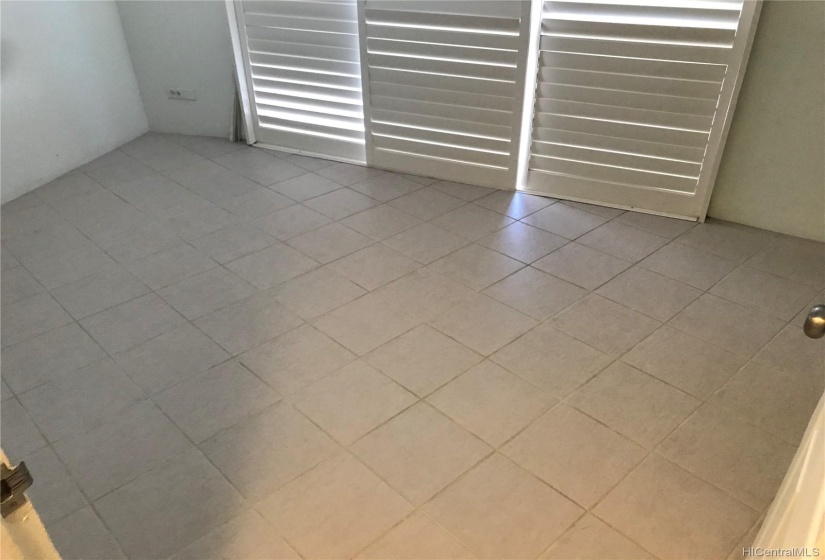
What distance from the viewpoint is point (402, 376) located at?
7.25ft

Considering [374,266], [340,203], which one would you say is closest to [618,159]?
[374,266]

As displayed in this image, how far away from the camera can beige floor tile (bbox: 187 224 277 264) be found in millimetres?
3000

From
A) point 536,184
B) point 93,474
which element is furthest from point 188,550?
point 536,184

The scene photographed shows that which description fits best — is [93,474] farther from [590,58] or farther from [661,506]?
[590,58]

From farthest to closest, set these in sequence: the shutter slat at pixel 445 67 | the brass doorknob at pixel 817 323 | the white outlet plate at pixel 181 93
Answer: the white outlet plate at pixel 181 93
the shutter slat at pixel 445 67
the brass doorknob at pixel 817 323

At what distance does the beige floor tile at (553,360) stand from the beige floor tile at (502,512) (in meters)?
0.42

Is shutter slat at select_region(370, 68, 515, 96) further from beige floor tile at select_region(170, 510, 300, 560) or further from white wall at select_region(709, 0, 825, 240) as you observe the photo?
beige floor tile at select_region(170, 510, 300, 560)

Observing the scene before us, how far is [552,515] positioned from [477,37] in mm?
2444

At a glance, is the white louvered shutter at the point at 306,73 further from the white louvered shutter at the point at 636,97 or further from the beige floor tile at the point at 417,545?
the beige floor tile at the point at 417,545

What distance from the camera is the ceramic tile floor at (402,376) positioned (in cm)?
171

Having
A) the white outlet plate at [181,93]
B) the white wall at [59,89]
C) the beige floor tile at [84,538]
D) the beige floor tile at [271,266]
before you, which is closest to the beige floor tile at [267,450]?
the beige floor tile at [84,538]

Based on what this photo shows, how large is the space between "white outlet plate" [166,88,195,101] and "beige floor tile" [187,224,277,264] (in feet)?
5.32

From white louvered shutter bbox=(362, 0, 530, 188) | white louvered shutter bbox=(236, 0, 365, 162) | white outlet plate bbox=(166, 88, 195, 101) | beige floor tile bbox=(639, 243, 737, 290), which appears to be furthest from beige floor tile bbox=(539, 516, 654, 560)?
white outlet plate bbox=(166, 88, 195, 101)

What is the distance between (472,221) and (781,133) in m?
1.49
